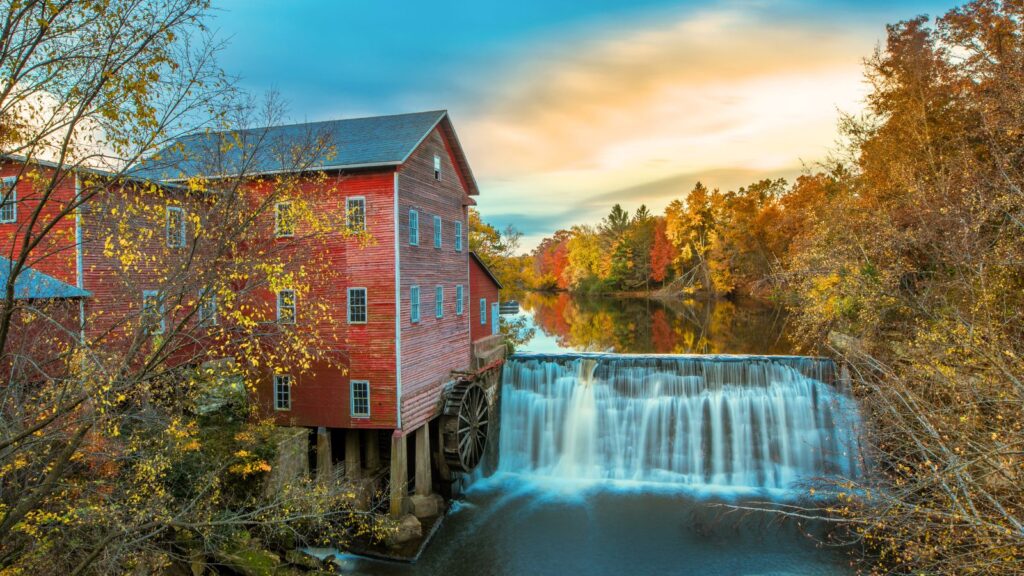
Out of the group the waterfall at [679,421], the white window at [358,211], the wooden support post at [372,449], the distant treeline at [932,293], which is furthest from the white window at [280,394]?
the distant treeline at [932,293]

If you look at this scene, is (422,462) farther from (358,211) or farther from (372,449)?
(358,211)

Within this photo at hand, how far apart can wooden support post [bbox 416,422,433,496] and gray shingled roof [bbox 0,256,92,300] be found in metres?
9.11

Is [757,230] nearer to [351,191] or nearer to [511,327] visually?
[511,327]

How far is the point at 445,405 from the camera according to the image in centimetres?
1803

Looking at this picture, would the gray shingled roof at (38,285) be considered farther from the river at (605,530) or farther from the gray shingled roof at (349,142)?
the river at (605,530)

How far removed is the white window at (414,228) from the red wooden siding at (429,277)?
183 millimetres

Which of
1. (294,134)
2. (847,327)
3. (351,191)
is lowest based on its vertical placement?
(847,327)

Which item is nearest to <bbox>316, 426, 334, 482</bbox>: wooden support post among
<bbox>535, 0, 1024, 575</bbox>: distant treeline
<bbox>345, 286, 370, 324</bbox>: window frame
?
<bbox>345, 286, 370, 324</bbox>: window frame

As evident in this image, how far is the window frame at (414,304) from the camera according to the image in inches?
642

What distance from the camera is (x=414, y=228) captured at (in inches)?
662

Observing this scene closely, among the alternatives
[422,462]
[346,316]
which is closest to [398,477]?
[422,462]

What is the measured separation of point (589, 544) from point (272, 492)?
8.15m

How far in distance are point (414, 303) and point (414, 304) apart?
33 mm

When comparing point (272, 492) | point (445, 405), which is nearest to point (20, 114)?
point (272, 492)
